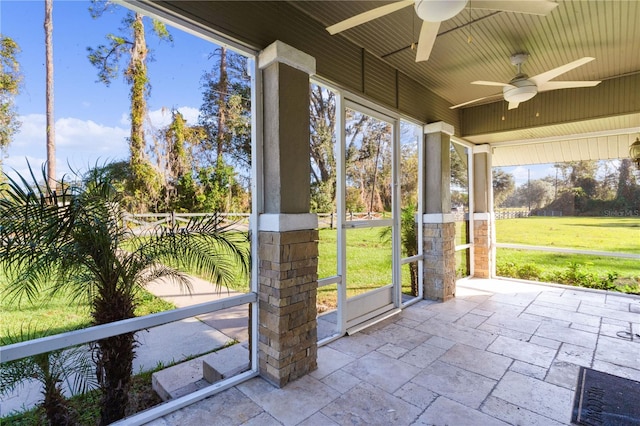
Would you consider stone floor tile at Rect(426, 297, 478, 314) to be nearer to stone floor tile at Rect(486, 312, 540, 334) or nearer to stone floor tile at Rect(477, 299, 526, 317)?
stone floor tile at Rect(477, 299, 526, 317)

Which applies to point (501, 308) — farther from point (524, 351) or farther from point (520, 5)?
point (520, 5)

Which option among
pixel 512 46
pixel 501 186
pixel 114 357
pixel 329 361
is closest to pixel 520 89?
pixel 512 46

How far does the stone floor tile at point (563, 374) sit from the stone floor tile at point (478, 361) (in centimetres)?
30

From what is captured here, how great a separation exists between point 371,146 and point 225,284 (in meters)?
2.38

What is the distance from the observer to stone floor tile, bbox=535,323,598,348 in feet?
10.5

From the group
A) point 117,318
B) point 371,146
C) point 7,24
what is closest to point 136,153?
point 7,24

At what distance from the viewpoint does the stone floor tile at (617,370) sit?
8.40ft

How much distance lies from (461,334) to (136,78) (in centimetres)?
371

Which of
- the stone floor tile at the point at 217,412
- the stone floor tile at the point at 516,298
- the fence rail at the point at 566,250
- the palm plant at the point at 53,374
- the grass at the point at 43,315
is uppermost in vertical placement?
the grass at the point at 43,315

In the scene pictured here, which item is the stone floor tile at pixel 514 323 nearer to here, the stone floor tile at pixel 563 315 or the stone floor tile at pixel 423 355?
the stone floor tile at pixel 563 315

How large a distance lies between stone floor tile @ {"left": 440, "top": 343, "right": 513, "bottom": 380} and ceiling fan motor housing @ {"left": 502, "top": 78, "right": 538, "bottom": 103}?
269 centimetres

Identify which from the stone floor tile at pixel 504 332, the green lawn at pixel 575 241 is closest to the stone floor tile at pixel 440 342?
the stone floor tile at pixel 504 332

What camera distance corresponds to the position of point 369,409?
213 centimetres

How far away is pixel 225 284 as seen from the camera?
242 cm
